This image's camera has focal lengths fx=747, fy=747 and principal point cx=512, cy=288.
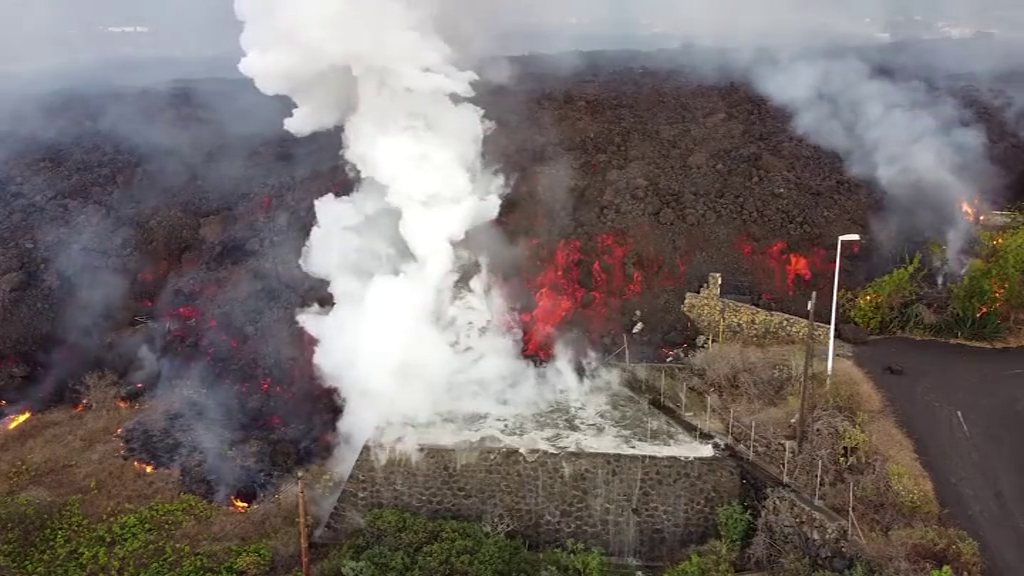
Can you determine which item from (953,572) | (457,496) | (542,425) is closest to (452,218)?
(542,425)

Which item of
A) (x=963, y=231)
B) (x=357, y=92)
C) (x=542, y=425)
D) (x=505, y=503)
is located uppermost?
(x=357, y=92)

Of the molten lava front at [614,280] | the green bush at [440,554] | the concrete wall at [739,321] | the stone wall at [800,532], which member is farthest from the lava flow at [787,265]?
the green bush at [440,554]

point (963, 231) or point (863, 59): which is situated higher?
point (863, 59)

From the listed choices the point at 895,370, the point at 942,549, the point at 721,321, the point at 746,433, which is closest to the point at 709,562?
the point at 746,433

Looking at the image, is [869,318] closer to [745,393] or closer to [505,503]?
[745,393]

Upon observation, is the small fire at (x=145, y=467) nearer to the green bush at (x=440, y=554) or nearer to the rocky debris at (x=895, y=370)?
the green bush at (x=440, y=554)

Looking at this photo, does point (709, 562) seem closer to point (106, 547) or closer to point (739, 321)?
point (739, 321)
